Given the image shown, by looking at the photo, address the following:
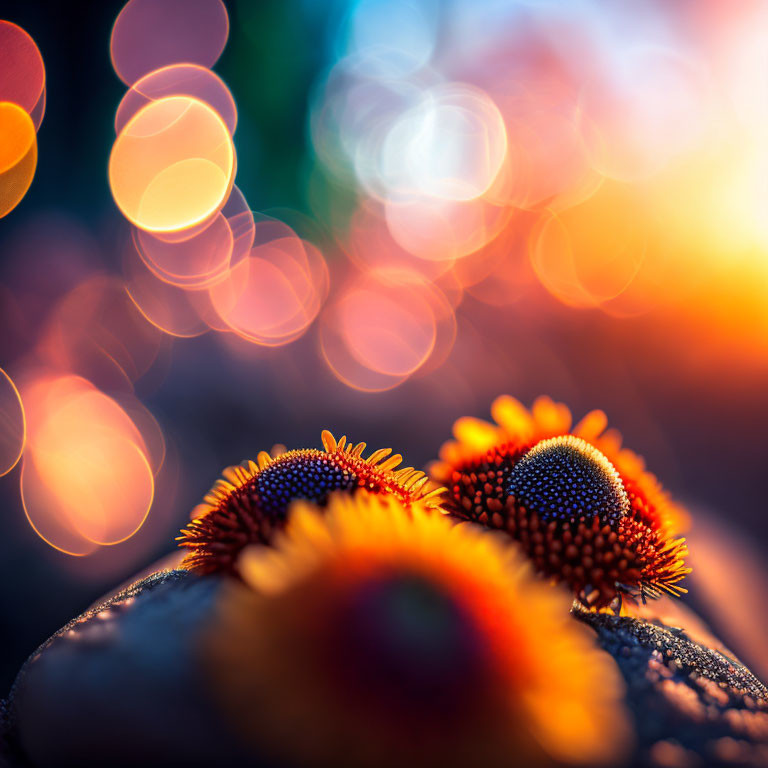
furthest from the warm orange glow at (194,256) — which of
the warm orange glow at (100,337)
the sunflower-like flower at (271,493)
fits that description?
A: the sunflower-like flower at (271,493)

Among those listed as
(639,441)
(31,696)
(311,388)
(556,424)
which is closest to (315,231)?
(311,388)

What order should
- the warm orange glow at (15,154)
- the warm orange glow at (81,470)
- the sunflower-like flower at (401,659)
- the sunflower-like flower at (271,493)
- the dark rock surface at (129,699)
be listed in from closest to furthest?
1. the sunflower-like flower at (401,659)
2. the dark rock surface at (129,699)
3. the sunflower-like flower at (271,493)
4. the warm orange glow at (81,470)
5. the warm orange glow at (15,154)

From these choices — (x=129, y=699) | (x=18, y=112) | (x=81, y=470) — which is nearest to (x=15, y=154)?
(x=18, y=112)

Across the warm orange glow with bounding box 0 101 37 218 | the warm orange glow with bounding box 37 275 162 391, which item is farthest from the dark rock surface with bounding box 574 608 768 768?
the warm orange glow with bounding box 0 101 37 218

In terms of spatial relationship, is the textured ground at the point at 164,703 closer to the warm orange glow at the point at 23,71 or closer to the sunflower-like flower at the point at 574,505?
the sunflower-like flower at the point at 574,505

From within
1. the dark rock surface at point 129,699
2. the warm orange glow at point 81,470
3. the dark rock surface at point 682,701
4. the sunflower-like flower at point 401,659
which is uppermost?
the sunflower-like flower at point 401,659

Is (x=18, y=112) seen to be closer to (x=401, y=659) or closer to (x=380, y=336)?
(x=380, y=336)
